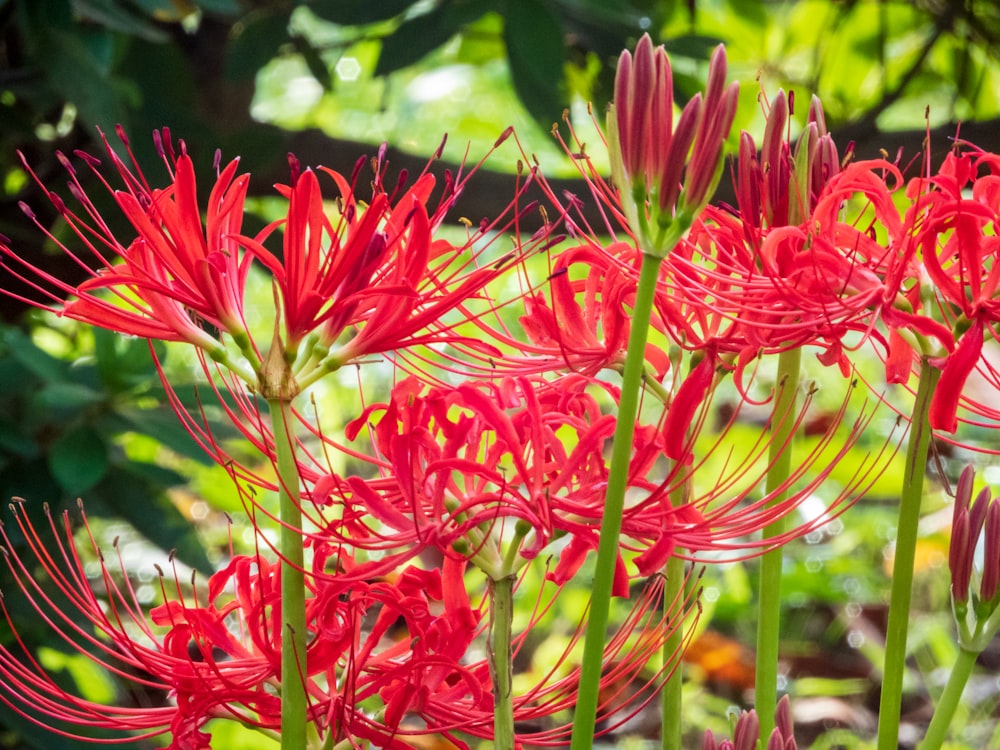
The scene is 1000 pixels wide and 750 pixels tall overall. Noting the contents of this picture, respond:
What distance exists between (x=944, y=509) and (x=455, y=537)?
1448 mm

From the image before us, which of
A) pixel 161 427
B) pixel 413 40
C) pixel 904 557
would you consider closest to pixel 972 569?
pixel 904 557

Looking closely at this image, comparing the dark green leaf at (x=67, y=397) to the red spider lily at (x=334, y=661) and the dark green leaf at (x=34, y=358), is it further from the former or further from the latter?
the red spider lily at (x=334, y=661)

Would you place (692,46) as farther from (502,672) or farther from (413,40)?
(502,672)

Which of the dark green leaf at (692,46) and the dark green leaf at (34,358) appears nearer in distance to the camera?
the dark green leaf at (34,358)

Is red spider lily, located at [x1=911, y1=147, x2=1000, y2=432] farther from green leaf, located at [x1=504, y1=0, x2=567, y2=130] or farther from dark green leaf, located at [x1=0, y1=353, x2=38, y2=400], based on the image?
dark green leaf, located at [x1=0, y1=353, x2=38, y2=400]

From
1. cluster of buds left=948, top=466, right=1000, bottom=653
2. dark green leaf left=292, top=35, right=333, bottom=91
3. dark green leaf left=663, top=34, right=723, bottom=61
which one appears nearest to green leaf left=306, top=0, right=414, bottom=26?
dark green leaf left=292, top=35, right=333, bottom=91

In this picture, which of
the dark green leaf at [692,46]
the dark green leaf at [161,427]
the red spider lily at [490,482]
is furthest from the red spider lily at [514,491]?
the dark green leaf at [692,46]

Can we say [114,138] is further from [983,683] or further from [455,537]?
[983,683]

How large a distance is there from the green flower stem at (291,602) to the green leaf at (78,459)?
427 mm

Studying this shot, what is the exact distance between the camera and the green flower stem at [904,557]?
0.36 metres

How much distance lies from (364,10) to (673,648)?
631 millimetres

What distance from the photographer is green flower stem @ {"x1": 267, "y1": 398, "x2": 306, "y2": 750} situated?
0.33m

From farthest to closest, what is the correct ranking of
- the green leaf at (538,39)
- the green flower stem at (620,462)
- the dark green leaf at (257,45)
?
1. the dark green leaf at (257,45)
2. the green leaf at (538,39)
3. the green flower stem at (620,462)

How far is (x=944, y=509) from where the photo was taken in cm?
162
